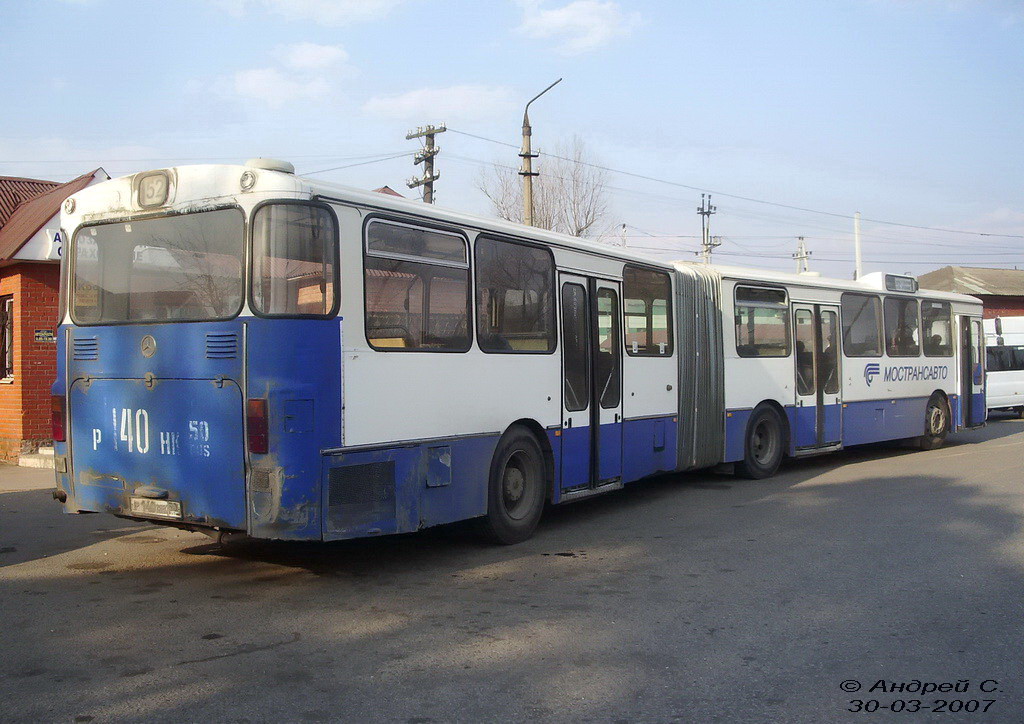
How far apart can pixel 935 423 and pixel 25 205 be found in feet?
58.8

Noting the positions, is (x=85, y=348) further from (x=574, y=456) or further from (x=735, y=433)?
(x=735, y=433)

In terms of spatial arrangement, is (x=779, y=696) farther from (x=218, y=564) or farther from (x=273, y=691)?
(x=218, y=564)

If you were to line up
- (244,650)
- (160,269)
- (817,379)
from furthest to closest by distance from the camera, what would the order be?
(817,379) < (160,269) < (244,650)

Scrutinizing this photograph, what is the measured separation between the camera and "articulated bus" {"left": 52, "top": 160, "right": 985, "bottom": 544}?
652cm

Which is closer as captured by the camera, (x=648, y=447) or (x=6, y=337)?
(x=648, y=447)

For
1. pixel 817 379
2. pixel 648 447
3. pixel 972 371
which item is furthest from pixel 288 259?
pixel 972 371

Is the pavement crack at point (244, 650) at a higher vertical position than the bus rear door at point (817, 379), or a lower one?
lower

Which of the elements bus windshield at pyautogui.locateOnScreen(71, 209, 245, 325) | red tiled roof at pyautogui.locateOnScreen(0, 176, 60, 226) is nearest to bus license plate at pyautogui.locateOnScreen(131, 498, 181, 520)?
bus windshield at pyautogui.locateOnScreen(71, 209, 245, 325)

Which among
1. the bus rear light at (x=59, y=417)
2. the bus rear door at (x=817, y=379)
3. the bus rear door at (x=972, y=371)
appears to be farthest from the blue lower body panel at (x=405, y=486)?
the bus rear door at (x=972, y=371)

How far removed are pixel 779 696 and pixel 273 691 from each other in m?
2.59

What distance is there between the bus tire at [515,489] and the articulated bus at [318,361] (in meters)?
0.02

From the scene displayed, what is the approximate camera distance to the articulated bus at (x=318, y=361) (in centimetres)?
652

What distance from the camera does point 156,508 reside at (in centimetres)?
686

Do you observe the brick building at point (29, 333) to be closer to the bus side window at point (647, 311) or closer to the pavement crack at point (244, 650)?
the bus side window at point (647, 311)
